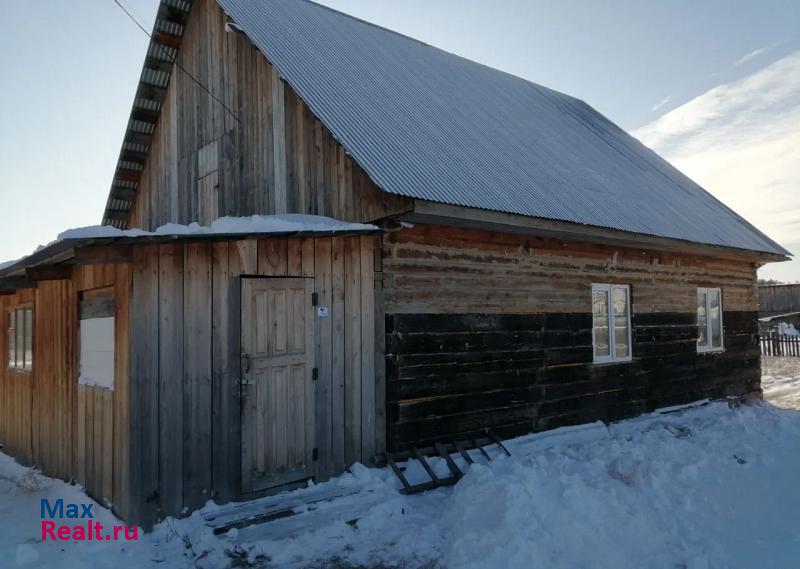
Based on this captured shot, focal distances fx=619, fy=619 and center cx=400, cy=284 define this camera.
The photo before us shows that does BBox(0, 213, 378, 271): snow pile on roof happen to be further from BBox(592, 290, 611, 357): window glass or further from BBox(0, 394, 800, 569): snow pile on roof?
BBox(592, 290, 611, 357): window glass

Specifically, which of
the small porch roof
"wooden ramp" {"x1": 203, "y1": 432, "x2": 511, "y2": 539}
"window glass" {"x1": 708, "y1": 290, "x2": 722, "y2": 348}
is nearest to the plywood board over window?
the small porch roof

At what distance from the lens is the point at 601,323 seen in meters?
10.8

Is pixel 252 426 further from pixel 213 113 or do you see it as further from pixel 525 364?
pixel 213 113

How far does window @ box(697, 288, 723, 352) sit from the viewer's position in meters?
13.3

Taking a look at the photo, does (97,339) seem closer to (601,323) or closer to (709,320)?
(601,323)

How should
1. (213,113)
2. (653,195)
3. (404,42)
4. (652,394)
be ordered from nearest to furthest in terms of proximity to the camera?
(213,113) < (652,394) < (653,195) < (404,42)

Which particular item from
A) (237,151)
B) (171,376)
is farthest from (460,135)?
(171,376)

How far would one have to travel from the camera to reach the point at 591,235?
9617 mm

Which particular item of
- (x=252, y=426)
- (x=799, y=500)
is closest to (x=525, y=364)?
(x=799, y=500)

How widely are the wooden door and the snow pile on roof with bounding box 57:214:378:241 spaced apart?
0.67 meters

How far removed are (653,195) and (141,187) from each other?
35.8ft

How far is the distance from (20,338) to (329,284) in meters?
6.11

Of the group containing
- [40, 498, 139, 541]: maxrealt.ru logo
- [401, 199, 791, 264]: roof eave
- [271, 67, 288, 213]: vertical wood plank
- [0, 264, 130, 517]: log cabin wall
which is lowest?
[40, 498, 139, 541]: maxrealt.ru logo

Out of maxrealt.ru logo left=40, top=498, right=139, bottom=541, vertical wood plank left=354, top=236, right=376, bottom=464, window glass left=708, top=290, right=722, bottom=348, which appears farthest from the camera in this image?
window glass left=708, top=290, right=722, bottom=348
